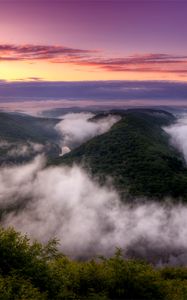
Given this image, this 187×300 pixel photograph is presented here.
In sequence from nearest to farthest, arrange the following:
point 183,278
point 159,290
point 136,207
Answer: point 159,290 → point 183,278 → point 136,207

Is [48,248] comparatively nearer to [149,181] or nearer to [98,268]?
[98,268]

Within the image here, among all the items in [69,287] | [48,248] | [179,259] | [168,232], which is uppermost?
[168,232]

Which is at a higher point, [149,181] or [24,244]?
[149,181]

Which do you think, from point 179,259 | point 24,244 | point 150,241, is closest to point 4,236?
point 24,244

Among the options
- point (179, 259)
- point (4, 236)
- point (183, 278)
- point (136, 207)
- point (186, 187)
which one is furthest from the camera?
point (136, 207)

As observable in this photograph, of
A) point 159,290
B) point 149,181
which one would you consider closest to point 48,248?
point 159,290

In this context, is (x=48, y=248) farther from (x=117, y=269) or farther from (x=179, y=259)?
(x=179, y=259)

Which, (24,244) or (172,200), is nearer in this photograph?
(24,244)
